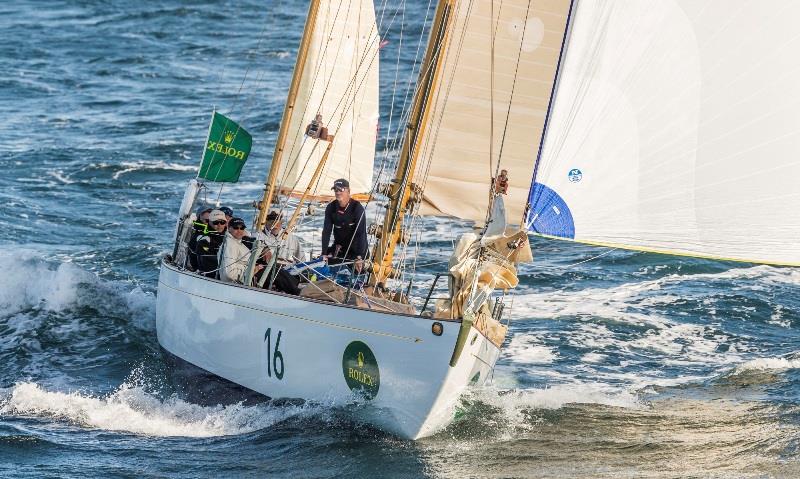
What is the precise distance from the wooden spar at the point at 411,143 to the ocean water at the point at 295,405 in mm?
1896

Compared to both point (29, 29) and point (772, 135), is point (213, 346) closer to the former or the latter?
point (772, 135)

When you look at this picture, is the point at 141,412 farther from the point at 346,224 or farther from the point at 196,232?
the point at 346,224

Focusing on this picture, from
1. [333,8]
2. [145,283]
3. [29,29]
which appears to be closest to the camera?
[333,8]

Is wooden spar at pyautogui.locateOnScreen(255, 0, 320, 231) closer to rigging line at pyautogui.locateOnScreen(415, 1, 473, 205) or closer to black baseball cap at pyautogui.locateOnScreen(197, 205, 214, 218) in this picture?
black baseball cap at pyautogui.locateOnScreen(197, 205, 214, 218)

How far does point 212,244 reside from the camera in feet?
53.5

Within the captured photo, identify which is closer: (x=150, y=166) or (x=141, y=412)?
(x=141, y=412)

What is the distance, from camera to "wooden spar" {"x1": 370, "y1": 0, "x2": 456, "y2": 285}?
14.6 m

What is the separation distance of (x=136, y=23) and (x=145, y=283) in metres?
22.8

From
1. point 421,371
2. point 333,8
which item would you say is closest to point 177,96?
point 333,8

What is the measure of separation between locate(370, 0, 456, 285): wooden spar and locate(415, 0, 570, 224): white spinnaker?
53cm

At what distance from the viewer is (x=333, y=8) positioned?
18.7m

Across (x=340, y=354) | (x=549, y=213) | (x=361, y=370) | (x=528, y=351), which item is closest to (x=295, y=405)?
(x=340, y=354)

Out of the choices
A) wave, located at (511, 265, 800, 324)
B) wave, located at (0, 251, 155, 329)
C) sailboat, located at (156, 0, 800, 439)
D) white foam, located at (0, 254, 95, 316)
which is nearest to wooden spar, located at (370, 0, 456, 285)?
sailboat, located at (156, 0, 800, 439)

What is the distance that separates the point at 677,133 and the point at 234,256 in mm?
5399
